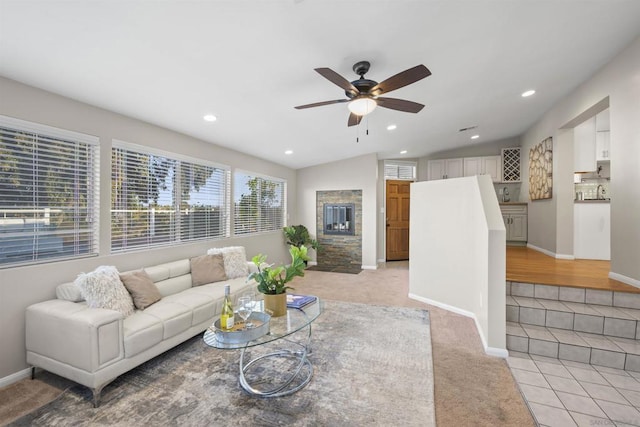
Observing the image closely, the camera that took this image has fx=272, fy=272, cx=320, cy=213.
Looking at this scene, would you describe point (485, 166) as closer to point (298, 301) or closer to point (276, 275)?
point (298, 301)

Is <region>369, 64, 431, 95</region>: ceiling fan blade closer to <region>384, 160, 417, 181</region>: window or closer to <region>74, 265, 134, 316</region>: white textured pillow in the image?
<region>74, 265, 134, 316</region>: white textured pillow

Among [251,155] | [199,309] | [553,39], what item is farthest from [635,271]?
[251,155]

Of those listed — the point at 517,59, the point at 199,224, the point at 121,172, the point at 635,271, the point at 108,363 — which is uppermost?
the point at 517,59

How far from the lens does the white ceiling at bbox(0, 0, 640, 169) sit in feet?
5.80

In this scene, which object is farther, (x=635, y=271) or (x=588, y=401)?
(x=635, y=271)

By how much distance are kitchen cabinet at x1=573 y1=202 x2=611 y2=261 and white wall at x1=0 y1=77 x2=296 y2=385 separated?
19.4 ft

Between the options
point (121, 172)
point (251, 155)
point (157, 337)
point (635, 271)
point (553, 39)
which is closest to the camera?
point (157, 337)

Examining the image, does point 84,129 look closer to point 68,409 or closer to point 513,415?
point 68,409

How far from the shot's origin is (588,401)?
6.57ft

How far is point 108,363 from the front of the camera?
80.4 inches

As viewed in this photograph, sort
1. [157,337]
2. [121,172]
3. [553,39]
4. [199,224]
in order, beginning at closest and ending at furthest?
[157,337]
[553,39]
[121,172]
[199,224]

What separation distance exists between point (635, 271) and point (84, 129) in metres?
5.80

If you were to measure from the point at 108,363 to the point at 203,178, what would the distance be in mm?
2769

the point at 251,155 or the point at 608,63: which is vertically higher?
the point at 608,63
